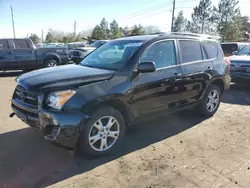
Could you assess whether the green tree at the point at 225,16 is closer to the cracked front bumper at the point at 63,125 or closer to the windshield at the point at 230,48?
the windshield at the point at 230,48

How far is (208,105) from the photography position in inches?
227

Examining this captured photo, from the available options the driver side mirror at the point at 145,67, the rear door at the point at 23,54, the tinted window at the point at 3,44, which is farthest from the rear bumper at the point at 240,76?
the tinted window at the point at 3,44

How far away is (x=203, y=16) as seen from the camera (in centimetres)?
5491

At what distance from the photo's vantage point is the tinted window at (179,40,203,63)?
498 cm

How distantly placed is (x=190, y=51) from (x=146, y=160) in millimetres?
2455

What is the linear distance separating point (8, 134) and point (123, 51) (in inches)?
99.4

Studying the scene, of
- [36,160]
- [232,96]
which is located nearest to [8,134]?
[36,160]

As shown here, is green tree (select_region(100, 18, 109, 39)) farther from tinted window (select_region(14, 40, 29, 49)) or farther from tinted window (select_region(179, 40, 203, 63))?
tinted window (select_region(179, 40, 203, 63))

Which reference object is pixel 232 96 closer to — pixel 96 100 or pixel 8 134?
pixel 96 100

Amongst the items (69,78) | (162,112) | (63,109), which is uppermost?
(69,78)

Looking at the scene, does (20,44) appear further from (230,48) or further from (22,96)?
(230,48)

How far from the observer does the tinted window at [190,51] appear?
16.3 feet

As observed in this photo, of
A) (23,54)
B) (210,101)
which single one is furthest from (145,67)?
(23,54)

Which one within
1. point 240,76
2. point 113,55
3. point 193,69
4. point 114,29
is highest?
point 114,29
